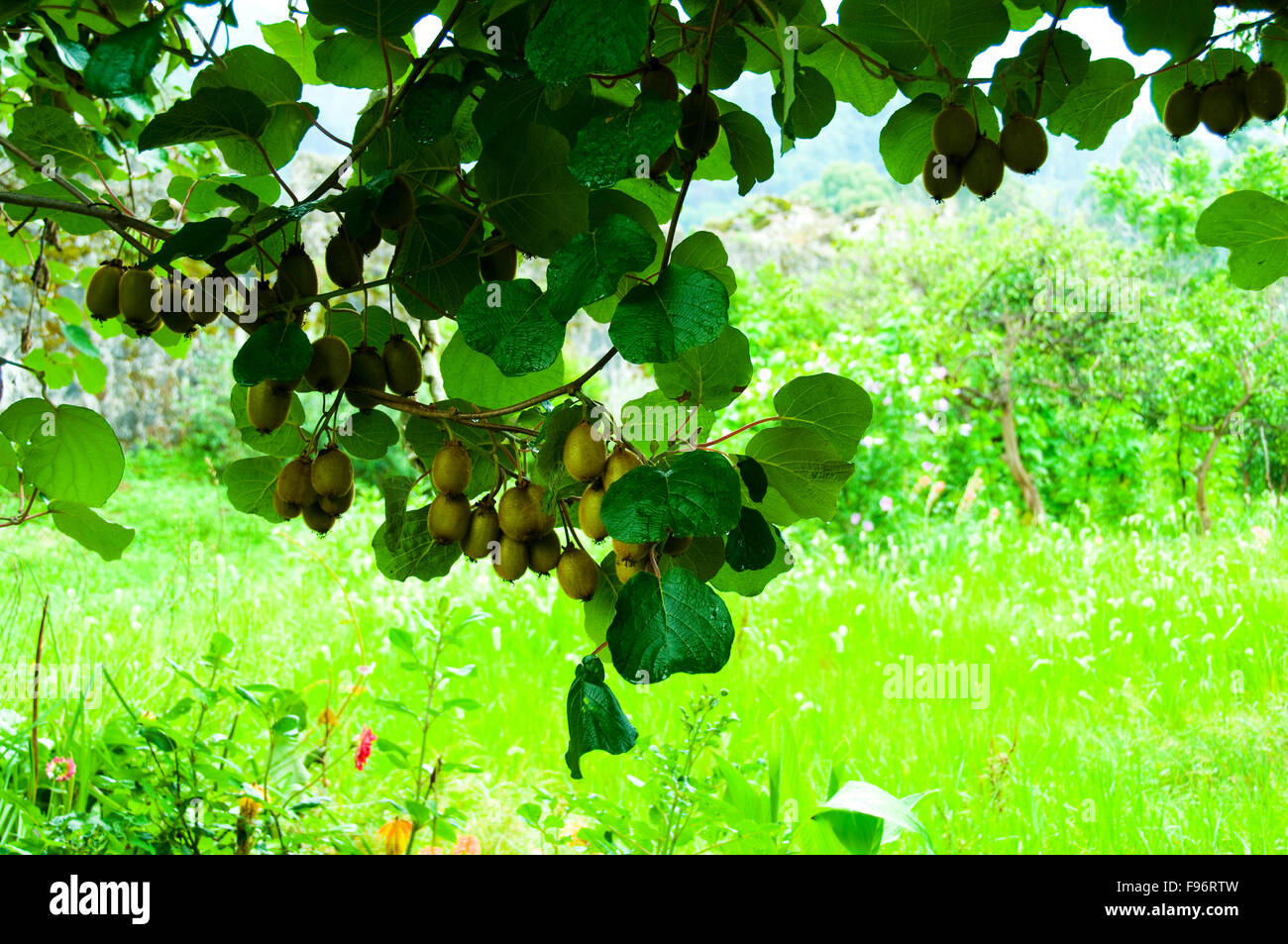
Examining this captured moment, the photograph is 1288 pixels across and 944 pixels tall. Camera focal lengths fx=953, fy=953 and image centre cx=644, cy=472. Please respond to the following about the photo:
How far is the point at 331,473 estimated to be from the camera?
49 cm

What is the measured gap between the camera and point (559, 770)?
1.80 meters

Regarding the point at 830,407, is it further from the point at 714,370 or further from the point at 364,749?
the point at 364,749

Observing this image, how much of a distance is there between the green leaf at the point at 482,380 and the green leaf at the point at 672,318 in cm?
16

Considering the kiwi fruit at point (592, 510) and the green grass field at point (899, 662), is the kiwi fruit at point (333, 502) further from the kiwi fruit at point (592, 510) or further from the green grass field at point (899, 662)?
the green grass field at point (899, 662)

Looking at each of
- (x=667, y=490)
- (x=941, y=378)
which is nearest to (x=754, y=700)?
(x=667, y=490)

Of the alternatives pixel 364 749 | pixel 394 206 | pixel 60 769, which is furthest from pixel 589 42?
pixel 60 769

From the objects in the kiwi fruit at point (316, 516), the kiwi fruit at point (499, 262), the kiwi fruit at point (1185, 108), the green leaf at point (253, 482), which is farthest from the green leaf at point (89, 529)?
the kiwi fruit at point (1185, 108)

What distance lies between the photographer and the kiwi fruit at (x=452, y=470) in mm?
476

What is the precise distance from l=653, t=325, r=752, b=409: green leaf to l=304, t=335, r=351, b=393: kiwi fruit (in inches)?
6.3

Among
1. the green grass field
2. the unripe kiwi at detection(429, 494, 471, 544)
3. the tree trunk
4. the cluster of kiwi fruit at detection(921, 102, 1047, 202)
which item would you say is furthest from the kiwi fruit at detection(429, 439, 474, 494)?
the tree trunk

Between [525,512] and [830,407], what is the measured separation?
152 millimetres

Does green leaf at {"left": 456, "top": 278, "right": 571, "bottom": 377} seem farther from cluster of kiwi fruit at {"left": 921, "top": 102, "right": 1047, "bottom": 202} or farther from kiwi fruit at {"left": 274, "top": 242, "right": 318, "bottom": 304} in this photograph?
cluster of kiwi fruit at {"left": 921, "top": 102, "right": 1047, "bottom": 202}
